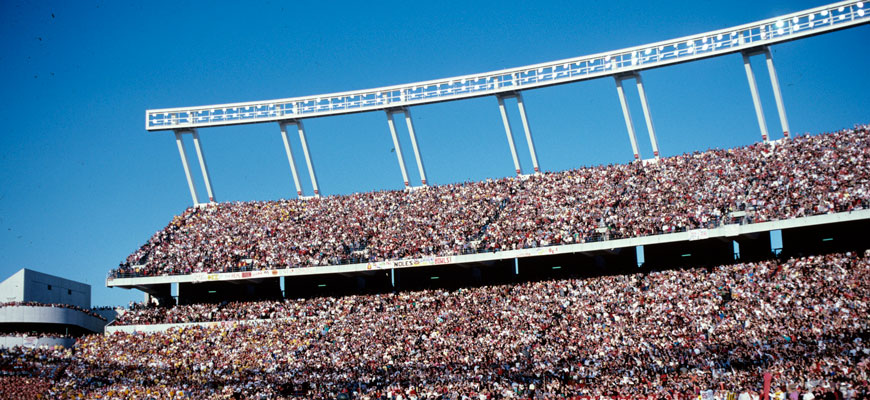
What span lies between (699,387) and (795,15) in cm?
2432

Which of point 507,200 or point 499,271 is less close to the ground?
point 507,200

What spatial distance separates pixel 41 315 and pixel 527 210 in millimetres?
29428

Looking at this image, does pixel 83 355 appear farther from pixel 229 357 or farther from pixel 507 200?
pixel 507 200

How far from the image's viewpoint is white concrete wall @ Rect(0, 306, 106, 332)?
43.0 meters

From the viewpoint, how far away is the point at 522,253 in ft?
119

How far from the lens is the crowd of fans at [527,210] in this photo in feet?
107

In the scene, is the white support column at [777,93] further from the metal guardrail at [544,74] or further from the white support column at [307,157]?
the white support column at [307,157]

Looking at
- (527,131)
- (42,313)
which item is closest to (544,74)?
(527,131)

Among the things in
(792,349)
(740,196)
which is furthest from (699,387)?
(740,196)

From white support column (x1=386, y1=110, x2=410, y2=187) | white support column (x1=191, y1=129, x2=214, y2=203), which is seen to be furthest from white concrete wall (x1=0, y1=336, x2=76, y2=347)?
white support column (x1=386, y1=110, x2=410, y2=187)

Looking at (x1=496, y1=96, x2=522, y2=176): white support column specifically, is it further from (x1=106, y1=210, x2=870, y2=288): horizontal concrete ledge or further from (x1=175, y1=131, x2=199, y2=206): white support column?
(x1=175, y1=131, x2=199, y2=206): white support column

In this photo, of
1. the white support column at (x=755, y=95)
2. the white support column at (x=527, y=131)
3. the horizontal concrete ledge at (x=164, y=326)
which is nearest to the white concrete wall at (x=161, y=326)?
the horizontal concrete ledge at (x=164, y=326)

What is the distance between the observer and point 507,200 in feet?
138

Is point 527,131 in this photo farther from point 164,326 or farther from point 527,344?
point 164,326
